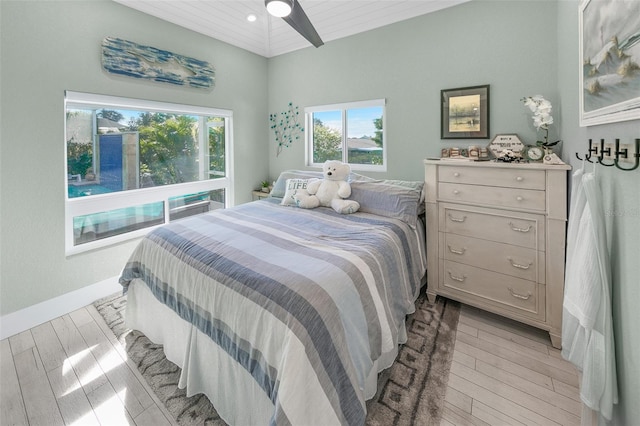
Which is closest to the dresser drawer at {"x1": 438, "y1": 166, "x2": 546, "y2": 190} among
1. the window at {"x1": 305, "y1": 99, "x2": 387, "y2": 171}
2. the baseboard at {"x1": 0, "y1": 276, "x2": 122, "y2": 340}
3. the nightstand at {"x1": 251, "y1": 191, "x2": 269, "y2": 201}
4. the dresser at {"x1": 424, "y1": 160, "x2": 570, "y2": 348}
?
the dresser at {"x1": 424, "y1": 160, "x2": 570, "y2": 348}

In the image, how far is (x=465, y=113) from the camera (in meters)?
2.71

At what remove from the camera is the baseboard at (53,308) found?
2236mm

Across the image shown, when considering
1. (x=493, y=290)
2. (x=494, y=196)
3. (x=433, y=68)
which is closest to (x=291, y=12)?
(x=433, y=68)

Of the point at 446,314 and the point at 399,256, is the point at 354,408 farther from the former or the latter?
the point at 446,314

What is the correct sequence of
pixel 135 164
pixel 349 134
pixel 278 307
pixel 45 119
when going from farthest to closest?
pixel 349 134 → pixel 135 164 → pixel 45 119 → pixel 278 307

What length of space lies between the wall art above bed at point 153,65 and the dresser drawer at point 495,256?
10.4 ft

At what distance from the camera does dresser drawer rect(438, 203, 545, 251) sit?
2.03 metres

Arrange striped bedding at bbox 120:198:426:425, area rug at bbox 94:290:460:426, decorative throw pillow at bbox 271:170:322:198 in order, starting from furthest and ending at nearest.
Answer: decorative throw pillow at bbox 271:170:322:198 < area rug at bbox 94:290:460:426 < striped bedding at bbox 120:198:426:425

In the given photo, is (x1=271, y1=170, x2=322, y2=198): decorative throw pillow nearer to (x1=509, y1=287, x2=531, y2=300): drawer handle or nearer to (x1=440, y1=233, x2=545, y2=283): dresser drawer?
(x1=440, y1=233, x2=545, y2=283): dresser drawer

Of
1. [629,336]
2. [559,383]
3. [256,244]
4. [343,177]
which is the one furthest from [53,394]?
[559,383]

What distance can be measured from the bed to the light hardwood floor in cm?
28

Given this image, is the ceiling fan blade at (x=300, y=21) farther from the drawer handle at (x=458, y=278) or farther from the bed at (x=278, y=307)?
the drawer handle at (x=458, y=278)

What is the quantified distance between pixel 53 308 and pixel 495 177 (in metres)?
3.78

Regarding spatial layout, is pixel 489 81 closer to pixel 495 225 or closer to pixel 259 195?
pixel 495 225
